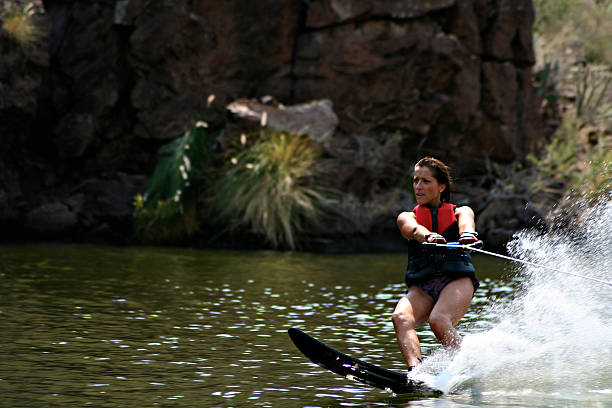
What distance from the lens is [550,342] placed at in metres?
6.73

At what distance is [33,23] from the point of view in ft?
56.0

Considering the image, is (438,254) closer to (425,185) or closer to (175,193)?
(425,185)

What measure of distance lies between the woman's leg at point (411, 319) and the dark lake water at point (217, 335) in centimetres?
15

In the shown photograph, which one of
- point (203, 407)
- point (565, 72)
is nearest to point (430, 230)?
point (203, 407)

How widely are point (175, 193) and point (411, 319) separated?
10595 mm

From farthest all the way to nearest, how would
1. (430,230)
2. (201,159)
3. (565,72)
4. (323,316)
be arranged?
(565,72), (201,159), (323,316), (430,230)

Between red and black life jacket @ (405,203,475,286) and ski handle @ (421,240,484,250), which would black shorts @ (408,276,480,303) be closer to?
red and black life jacket @ (405,203,475,286)

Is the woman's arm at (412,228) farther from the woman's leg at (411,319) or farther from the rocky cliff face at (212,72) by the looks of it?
the rocky cliff face at (212,72)

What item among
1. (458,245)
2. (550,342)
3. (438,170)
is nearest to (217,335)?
(438,170)

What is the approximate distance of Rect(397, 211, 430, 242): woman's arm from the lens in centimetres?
555

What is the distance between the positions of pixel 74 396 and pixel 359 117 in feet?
43.8

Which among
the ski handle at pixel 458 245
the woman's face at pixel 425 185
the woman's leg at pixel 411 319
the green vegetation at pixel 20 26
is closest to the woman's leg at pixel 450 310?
the woman's leg at pixel 411 319

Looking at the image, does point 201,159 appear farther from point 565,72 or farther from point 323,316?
point 565,72

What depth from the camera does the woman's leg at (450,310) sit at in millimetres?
5395
